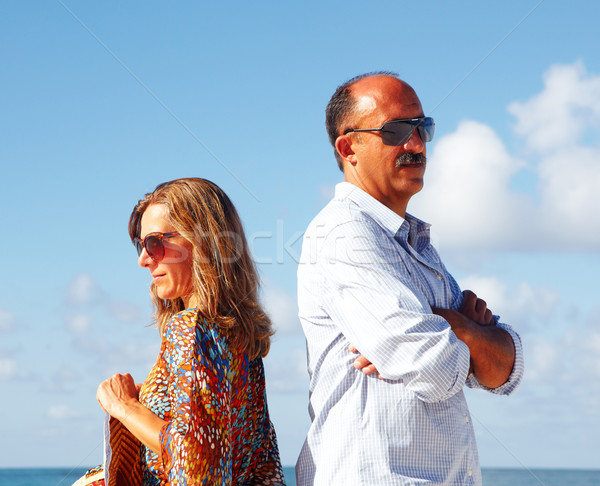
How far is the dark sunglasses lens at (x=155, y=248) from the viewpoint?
132 inches

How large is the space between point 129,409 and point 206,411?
0.46 metres

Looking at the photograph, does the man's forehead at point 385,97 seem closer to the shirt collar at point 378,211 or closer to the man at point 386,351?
the man at point 386,351

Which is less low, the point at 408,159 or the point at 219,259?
the point at 408,159

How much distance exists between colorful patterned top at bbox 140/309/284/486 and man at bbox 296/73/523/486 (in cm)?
27

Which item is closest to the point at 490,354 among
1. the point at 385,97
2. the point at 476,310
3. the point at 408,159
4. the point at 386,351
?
the point at 476,310

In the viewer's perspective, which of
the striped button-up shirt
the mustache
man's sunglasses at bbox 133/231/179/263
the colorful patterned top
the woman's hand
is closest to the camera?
the colorful patterned top

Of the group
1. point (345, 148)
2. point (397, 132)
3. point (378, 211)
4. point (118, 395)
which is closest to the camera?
point (118, 395)

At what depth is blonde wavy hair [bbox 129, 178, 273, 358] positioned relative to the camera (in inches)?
123

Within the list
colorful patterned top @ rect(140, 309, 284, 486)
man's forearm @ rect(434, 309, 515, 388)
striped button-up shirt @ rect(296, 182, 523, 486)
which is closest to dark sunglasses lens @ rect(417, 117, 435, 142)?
striped button-up shirt @ rect(296, 182, 523, 486)

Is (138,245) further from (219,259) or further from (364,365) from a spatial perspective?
(364,365)

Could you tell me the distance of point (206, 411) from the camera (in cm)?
275

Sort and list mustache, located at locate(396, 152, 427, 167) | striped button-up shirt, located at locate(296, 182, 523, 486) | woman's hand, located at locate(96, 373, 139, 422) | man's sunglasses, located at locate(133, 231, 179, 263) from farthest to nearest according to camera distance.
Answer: mustache, located at locate(396, 152, 427, 167) → man's sunglasses, located at locate(133, 231, 179, 263) → woman's hand, located at locate(96, 373, 139, 422) → striped button-up shirt, located at locate(296, 182, 523, 486)

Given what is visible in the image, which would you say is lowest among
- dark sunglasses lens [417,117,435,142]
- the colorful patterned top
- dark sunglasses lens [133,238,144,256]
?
the colorful patterned top

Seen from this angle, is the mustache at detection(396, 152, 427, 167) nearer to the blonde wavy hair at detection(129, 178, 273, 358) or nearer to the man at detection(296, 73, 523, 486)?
the man at detection(296, 73, 523, 486)
